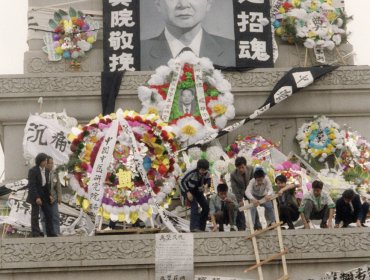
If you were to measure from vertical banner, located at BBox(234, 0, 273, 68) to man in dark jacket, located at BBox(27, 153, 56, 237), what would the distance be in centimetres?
601

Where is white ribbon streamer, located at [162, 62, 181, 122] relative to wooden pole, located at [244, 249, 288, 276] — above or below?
above

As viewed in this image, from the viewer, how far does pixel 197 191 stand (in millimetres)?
16141

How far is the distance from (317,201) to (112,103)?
17.0ft

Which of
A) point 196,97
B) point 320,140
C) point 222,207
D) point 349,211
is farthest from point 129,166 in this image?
point 320,140

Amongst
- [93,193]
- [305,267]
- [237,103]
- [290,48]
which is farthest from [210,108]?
[305,267]

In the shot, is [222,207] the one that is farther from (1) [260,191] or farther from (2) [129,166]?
(2) [129,166]

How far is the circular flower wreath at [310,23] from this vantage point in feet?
70.4

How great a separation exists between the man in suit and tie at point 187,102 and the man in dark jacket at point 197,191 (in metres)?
4.28

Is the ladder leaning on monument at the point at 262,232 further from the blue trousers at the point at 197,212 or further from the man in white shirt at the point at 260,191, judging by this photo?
the blue trousers at the point at 197,212

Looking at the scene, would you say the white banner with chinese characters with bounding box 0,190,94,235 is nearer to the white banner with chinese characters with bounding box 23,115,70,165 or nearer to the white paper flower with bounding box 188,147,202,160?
the white banner with chinese characters with bounding box 23,115,70,165

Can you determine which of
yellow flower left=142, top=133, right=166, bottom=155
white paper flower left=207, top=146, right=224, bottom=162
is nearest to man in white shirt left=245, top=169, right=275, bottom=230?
yellow flower left=142, top=133, right=166, bottom=155

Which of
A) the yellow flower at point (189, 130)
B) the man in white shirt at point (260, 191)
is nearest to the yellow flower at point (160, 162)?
the man in white shirt at point (260, 191)

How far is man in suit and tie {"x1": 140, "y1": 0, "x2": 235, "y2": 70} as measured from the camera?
21.2 m

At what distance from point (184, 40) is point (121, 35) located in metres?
1.18
